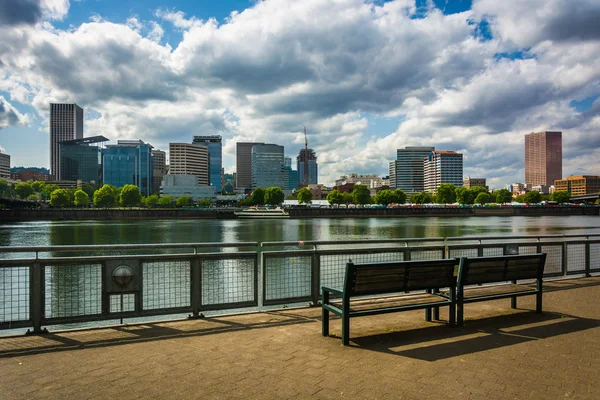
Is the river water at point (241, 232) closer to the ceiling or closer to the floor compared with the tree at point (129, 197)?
closer to the floor

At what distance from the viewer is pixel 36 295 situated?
6.90m

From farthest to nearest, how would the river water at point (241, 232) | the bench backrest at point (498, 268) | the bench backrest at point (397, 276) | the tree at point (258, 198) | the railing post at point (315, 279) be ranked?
the tree at point (258, 198), the river water at point (241, 232), the railing post at point (315, 279), the bench backrest at point (498, 268), the bench backrest at point (397, 276)

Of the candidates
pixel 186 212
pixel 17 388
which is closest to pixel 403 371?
pixel 17 388

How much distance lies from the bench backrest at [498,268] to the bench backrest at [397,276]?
22 centimetres

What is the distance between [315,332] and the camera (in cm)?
705

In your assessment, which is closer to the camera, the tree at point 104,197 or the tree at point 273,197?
the tree at point 104,197

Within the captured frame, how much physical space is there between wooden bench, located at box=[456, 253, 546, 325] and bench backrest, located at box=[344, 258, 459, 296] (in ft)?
0.86

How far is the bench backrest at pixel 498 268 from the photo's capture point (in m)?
7.14

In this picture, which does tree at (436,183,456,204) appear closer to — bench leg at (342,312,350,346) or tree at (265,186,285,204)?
tree at (265,186,285,204)

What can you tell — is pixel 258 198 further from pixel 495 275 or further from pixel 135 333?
pixel 495 275

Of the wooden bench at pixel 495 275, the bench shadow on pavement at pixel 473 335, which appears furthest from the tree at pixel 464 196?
the bench shadow on pavement at pixel 473 335

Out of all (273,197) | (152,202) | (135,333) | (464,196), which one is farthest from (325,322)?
(152,202)

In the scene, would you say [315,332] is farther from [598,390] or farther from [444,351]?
[598,390]

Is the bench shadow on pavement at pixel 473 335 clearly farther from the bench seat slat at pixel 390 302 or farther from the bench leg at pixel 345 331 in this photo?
the bench seat slat at pixel 390 302
